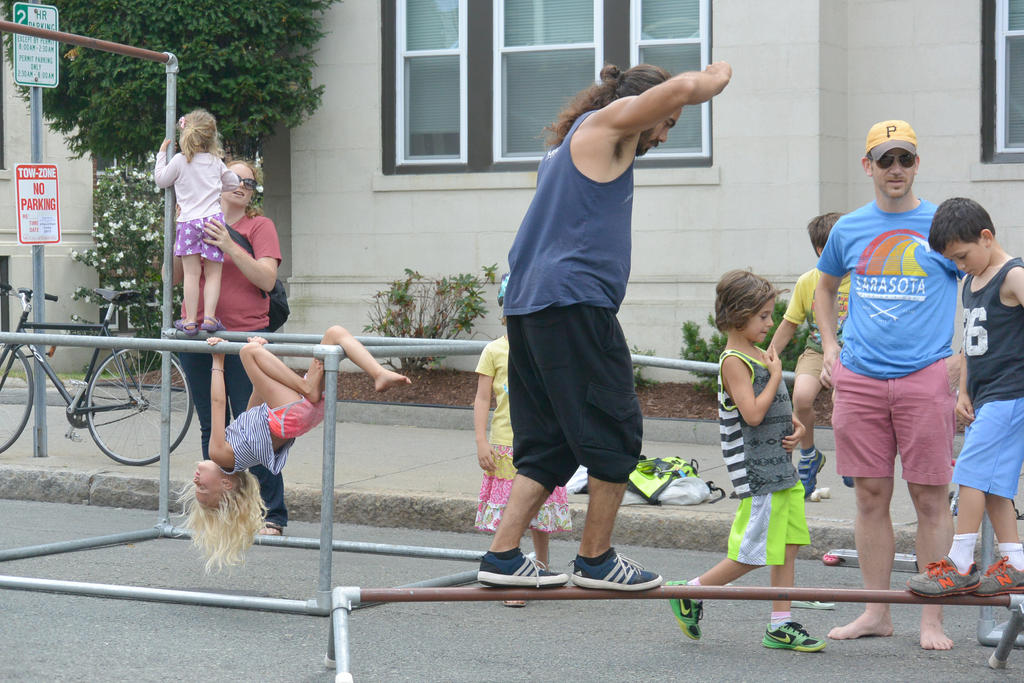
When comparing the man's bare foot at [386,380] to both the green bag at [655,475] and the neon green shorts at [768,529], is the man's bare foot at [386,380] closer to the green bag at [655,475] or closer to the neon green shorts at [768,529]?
the neon green shorts at [768,529]

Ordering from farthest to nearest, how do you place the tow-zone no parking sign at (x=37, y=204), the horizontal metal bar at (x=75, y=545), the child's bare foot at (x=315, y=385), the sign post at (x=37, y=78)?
the tow-zone no parking sign at (x=37, y=204), the sign post at (x=37, y=78), the horizontal metal bar at (x=75, y=545), the child's bare foot at (x=315, y=385)

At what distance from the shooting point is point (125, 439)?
385 inches

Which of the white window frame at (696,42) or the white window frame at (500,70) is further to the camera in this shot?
the white window frame at (500,70)

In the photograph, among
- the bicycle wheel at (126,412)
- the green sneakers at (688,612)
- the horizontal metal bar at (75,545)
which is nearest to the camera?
the green sneakers at (688,612)

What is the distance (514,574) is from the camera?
4523mm

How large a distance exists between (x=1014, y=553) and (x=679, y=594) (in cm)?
135

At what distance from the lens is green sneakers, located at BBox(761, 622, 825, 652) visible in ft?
17.1

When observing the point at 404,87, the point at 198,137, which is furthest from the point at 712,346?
the point at 198,137

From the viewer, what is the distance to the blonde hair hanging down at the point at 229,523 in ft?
18.9

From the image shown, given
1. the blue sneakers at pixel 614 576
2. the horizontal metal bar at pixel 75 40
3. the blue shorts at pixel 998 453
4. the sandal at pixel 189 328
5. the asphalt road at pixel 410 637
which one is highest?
the horizontal metal bar at pixel 75 40

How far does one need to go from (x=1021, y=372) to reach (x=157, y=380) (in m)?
8.02

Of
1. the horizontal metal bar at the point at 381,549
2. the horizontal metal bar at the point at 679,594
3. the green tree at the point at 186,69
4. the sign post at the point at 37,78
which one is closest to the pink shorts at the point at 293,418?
the horizontal metal bar at the point at 381,549

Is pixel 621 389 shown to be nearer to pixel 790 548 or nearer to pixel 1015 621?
pixel 790 548

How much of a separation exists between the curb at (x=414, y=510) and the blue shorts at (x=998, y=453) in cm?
224
